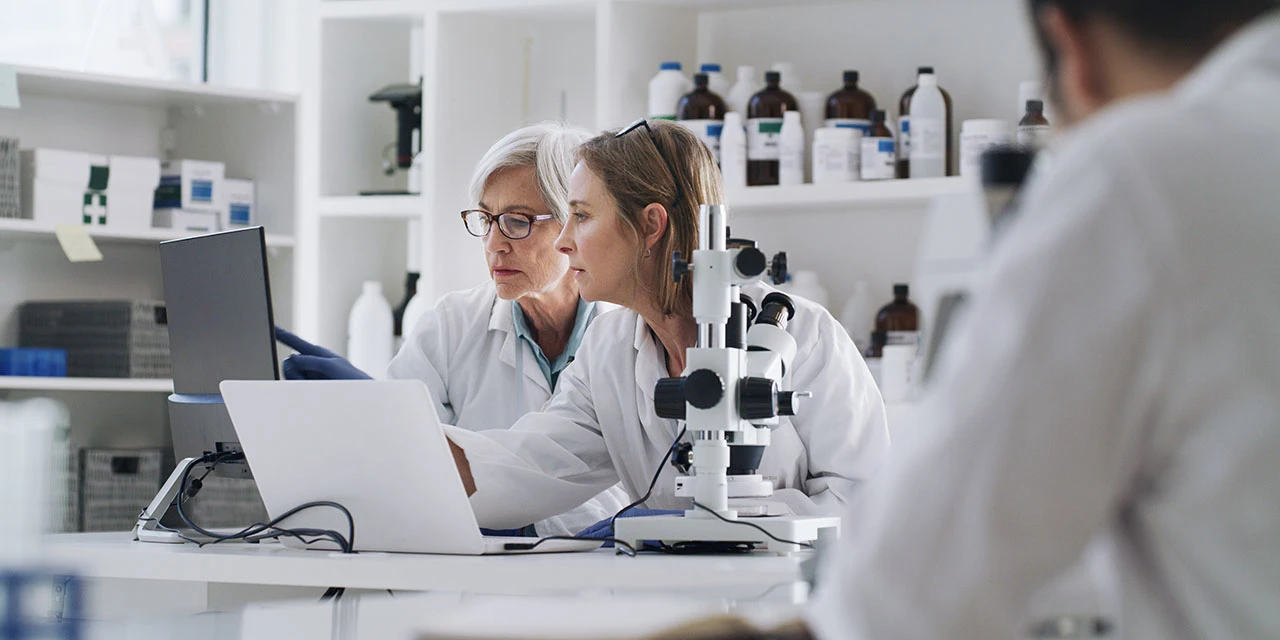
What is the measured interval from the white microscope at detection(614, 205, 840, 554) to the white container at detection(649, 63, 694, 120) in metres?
1.61

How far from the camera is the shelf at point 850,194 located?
2969mm

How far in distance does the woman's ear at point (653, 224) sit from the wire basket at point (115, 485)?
78.2 inches

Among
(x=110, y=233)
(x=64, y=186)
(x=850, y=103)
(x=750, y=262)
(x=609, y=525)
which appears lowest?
(x=609, y=525)

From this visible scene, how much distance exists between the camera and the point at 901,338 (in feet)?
10.1

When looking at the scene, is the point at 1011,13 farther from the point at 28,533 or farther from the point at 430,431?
the point at 28,533

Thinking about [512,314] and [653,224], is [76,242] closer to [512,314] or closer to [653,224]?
[512,314]

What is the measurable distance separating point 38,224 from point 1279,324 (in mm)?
3127

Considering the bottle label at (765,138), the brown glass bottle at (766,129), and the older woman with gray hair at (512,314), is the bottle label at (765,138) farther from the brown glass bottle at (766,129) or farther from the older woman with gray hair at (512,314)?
the older woman with gray hair at (512,314)

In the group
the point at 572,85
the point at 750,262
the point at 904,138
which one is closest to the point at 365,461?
the point at 750,262

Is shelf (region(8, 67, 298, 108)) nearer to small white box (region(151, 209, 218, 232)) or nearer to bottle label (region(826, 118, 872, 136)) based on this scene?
small white box (region(151, 209, 218, 232))

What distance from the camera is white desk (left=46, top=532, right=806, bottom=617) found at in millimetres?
1354

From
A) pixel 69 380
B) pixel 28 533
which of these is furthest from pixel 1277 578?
pixel 69 380

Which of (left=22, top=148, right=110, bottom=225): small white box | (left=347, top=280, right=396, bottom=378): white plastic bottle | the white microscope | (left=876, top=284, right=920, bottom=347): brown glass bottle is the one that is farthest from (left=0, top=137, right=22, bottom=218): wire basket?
the white microscope

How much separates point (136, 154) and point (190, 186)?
34 cm
